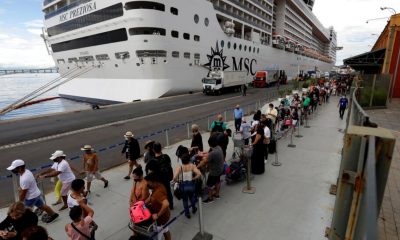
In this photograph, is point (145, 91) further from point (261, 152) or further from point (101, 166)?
point (261, 152)

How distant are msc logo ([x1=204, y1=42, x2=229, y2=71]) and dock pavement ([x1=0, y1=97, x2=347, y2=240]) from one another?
28249 millimetres

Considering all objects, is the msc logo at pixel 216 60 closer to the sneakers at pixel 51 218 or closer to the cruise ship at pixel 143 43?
the cruise ship at pixel 143 43

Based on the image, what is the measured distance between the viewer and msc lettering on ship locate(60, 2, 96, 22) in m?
29.9

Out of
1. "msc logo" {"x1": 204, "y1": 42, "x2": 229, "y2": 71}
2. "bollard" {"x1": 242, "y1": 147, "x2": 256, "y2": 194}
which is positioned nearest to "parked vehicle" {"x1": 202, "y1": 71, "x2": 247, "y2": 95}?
"msc logo" {"x1": 204, "y1": 42, "x2": 229, "y2": 71}

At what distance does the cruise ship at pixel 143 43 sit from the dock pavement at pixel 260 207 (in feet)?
71.0

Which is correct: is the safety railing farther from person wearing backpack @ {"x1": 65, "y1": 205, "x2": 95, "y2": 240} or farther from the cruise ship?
the cruise ship

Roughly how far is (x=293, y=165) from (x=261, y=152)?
5.19 ft

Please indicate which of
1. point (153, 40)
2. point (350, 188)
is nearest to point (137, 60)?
point (153, 40)

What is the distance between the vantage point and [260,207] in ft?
19.2

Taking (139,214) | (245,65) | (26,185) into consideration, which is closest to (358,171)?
(139,214)

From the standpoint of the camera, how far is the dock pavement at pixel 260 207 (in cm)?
504

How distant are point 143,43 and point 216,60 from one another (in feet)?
42.9

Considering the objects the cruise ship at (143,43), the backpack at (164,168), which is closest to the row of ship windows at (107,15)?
the cruise ship at (143,43)

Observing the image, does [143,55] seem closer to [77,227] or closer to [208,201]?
[208,201]
